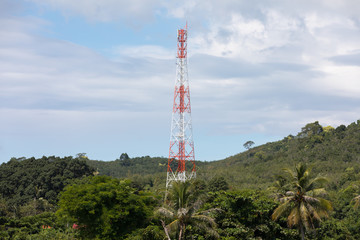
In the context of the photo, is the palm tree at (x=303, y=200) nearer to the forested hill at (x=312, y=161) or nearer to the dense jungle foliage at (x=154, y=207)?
the dense jungle foliage at (x=154, y=207)

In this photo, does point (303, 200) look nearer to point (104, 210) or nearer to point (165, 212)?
point (165, 212)

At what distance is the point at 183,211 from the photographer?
29.7 m

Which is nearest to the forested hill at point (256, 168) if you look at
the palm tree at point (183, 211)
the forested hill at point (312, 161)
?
the forested hill at point (312, 161)

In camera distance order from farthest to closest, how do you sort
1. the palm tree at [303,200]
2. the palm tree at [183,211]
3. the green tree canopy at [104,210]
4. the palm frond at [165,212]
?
1. the green tree canopy at [104,210]
2. the palm tree at [303,200]
3. the palm tree at [183,211]
4. the palm frond at [165,212]

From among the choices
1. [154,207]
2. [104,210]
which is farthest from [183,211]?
[154,207]

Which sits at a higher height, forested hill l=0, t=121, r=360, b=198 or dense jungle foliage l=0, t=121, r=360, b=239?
forested hill l=0, t=121, r=360, b=198

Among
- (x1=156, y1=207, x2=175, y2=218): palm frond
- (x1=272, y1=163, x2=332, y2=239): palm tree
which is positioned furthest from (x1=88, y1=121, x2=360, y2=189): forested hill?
(x1=156, y1=207, x2=175, y2=218): palm frond

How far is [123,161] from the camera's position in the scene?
180 meters

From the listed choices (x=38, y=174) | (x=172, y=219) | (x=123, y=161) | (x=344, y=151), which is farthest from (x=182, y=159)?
(x=123, y=161)

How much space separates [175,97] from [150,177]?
7381 centimetres

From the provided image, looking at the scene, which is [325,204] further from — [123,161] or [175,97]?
[123,161]

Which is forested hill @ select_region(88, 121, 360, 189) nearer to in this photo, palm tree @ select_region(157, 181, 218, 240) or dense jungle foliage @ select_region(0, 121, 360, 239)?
dense jungle foliage @ select_region(0, 121, 360, 239)

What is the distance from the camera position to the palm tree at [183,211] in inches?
1179

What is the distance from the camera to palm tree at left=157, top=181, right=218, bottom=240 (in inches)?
1179
